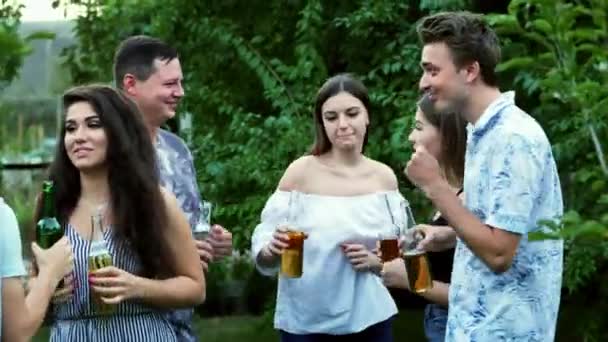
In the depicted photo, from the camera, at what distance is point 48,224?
4355 mm

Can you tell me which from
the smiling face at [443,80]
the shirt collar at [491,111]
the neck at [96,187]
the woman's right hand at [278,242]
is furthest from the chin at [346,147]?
the shirt collar at [491,111]

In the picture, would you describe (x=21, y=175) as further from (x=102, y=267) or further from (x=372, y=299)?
(x=102, y=267)

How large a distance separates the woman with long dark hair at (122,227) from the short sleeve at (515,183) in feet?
3.50

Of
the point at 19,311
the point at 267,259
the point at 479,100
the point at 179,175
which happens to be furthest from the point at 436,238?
the point at 19,311

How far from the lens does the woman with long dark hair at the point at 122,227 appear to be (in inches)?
170

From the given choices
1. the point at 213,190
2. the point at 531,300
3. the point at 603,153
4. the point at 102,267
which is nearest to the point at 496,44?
the point at 531,300

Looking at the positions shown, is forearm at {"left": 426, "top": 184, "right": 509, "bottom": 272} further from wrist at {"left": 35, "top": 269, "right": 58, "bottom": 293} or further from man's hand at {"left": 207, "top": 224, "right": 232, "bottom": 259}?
→ man's hand at {"left": 207, "top": 224, "right": 232, "bottom": 259}

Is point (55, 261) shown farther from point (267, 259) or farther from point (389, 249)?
point (267, 259)

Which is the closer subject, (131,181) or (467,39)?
(467,39)

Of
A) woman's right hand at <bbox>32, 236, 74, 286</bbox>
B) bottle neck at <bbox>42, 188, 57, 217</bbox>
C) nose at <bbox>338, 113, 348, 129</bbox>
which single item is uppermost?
nose at <bbox>338, 113, 348, 129</bbox>

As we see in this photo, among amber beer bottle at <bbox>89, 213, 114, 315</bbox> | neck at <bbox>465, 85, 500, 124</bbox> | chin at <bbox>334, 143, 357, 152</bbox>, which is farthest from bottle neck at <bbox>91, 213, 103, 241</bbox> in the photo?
chin at <bbox>334, 143, 357, 152</bbox>

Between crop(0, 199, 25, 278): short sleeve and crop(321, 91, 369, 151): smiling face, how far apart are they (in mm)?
2738

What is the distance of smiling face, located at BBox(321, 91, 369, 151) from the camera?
6062 mm

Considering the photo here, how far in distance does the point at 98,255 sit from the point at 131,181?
10.7 inches
